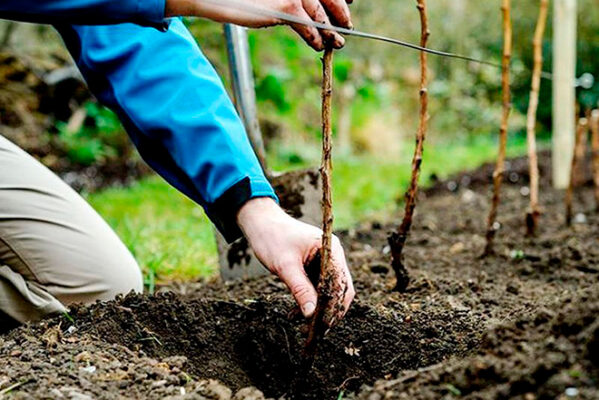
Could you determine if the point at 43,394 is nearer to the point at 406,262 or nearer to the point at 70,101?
the point at 406,262

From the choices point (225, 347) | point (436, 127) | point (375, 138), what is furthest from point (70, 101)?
point (436, 127)

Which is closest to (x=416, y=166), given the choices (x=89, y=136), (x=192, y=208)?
(x=192, y=208)

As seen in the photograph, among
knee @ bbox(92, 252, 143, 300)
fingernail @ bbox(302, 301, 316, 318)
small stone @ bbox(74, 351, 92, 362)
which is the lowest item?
knee @ bbox(92, 252, 143, 300)

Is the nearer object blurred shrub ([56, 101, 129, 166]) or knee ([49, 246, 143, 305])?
knee ([49, 246, 143, 305])

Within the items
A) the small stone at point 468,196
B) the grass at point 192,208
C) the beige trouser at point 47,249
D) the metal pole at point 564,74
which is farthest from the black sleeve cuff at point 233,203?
the metal pole at point 564,74

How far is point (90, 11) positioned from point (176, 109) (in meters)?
0.51

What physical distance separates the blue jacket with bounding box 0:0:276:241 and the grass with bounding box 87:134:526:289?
3.25ft

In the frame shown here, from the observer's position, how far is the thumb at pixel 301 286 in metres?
1.63

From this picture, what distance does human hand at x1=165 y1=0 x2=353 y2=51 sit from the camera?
138cm

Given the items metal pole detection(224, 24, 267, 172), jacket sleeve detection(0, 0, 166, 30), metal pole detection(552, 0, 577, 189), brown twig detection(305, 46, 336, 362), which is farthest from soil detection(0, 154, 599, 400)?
metal pole detection(552, 0, 577, 189)

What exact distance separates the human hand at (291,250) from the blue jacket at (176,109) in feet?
0.15

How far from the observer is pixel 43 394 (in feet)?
4.82

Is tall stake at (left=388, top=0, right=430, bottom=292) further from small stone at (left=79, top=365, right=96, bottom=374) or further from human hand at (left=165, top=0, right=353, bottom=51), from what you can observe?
small stone at (left=79, top=365, right=96, bottom=374)

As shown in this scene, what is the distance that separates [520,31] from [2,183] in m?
9.27
